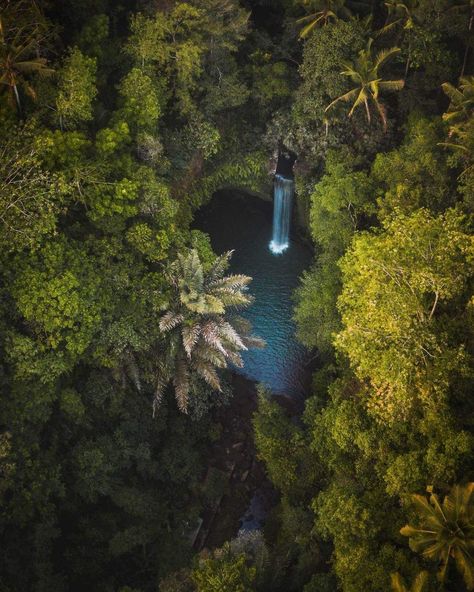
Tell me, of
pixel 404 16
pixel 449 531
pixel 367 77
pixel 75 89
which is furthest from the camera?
pixel 404 16

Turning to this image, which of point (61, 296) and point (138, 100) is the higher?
point (138, 100)

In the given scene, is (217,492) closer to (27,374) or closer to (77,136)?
(27,374)

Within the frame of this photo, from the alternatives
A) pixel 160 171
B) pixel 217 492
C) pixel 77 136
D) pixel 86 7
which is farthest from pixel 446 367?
pixel 86 7

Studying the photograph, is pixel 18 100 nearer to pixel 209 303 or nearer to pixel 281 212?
pixel 209 303

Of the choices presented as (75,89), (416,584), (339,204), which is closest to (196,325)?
(339,204)

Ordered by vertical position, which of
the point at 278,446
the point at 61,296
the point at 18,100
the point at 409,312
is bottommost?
the point at 278,446

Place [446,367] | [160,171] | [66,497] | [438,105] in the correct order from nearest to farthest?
[446,367] < [66,497] < [160,171] < [438,105]

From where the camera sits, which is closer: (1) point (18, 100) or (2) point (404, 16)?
(1) point (18, 100)
